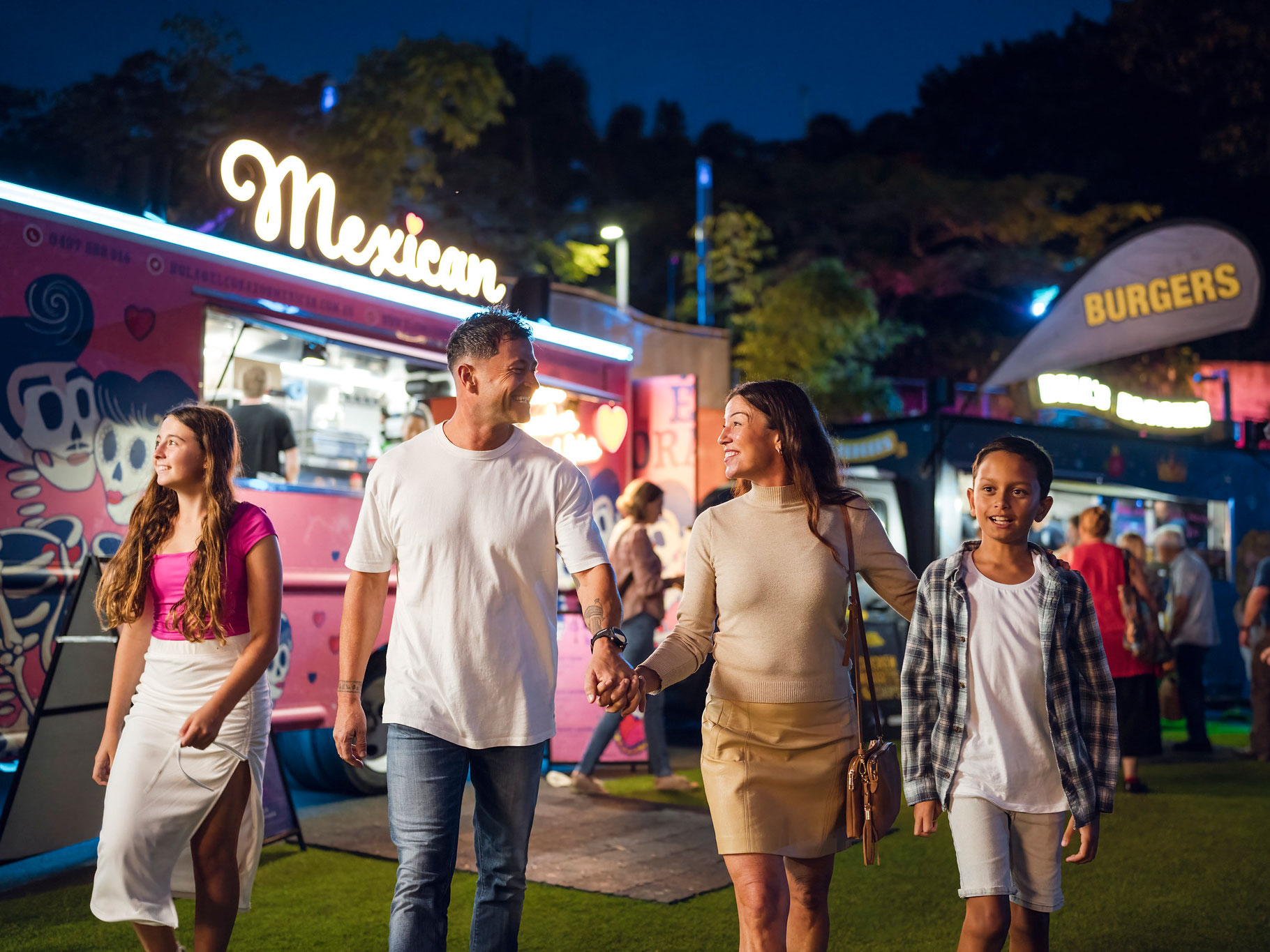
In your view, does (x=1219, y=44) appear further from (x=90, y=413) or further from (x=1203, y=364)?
(x=90, y=413)

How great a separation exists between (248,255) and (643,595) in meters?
3.20

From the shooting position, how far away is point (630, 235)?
33.4m

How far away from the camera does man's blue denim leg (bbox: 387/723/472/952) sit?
3043 mm

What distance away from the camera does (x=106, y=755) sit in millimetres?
3797

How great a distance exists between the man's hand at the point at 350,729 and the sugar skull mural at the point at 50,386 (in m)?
3.07

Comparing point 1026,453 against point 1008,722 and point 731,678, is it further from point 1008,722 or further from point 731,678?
point 731,678

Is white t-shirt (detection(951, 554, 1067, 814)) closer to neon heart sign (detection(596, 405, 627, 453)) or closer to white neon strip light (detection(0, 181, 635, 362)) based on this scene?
white neon strip light (detection(0, 181, 635, 362))

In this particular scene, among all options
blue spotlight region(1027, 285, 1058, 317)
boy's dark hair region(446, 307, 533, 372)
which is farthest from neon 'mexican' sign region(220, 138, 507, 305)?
blue spotlight region(1027, 285, 1058, 317)

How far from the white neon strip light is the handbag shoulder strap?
187 centimetres

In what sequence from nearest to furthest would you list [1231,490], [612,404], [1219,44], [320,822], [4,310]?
[4,310] < [320,822] < [612,404] < [1231,490] < [1219,44]

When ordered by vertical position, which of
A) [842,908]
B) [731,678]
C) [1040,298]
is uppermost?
[1040,298]

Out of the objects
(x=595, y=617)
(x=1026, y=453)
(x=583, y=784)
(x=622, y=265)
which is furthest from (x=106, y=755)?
(x=622, y=265)

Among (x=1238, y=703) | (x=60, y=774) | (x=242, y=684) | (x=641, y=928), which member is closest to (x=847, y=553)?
(x=242, y=684)

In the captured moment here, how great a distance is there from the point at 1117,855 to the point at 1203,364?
23.9 metres
